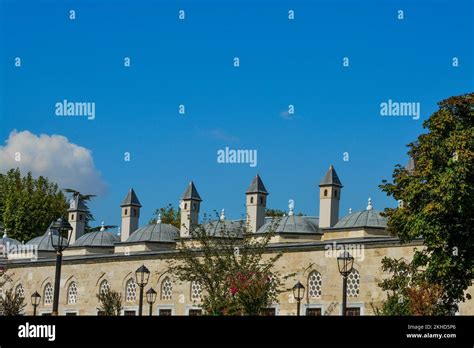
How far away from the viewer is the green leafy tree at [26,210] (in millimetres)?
78375

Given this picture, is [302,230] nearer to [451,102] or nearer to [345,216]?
[345,216]

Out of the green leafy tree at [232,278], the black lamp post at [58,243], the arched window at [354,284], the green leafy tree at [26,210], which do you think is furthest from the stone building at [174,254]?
the black lamp post at [58,243]

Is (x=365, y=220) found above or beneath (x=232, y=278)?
above

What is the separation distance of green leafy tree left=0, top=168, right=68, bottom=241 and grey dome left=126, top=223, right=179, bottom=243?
18.2 metres

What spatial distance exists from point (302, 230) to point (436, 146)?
22.4 metres

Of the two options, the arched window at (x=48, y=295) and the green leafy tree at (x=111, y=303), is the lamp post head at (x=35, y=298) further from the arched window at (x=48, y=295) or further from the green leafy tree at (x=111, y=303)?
the green leafy tree at (x=111, y=303)

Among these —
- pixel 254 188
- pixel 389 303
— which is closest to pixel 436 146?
pixel 389 303

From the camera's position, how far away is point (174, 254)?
53.2 meters

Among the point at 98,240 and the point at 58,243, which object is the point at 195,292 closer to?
the point at 98,240

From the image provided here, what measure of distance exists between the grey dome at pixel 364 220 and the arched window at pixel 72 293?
18.2 m

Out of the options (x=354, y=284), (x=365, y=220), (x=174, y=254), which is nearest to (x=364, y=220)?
(x=365, y=220)

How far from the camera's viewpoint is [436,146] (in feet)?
104

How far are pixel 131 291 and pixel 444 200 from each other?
2984 centimetres
